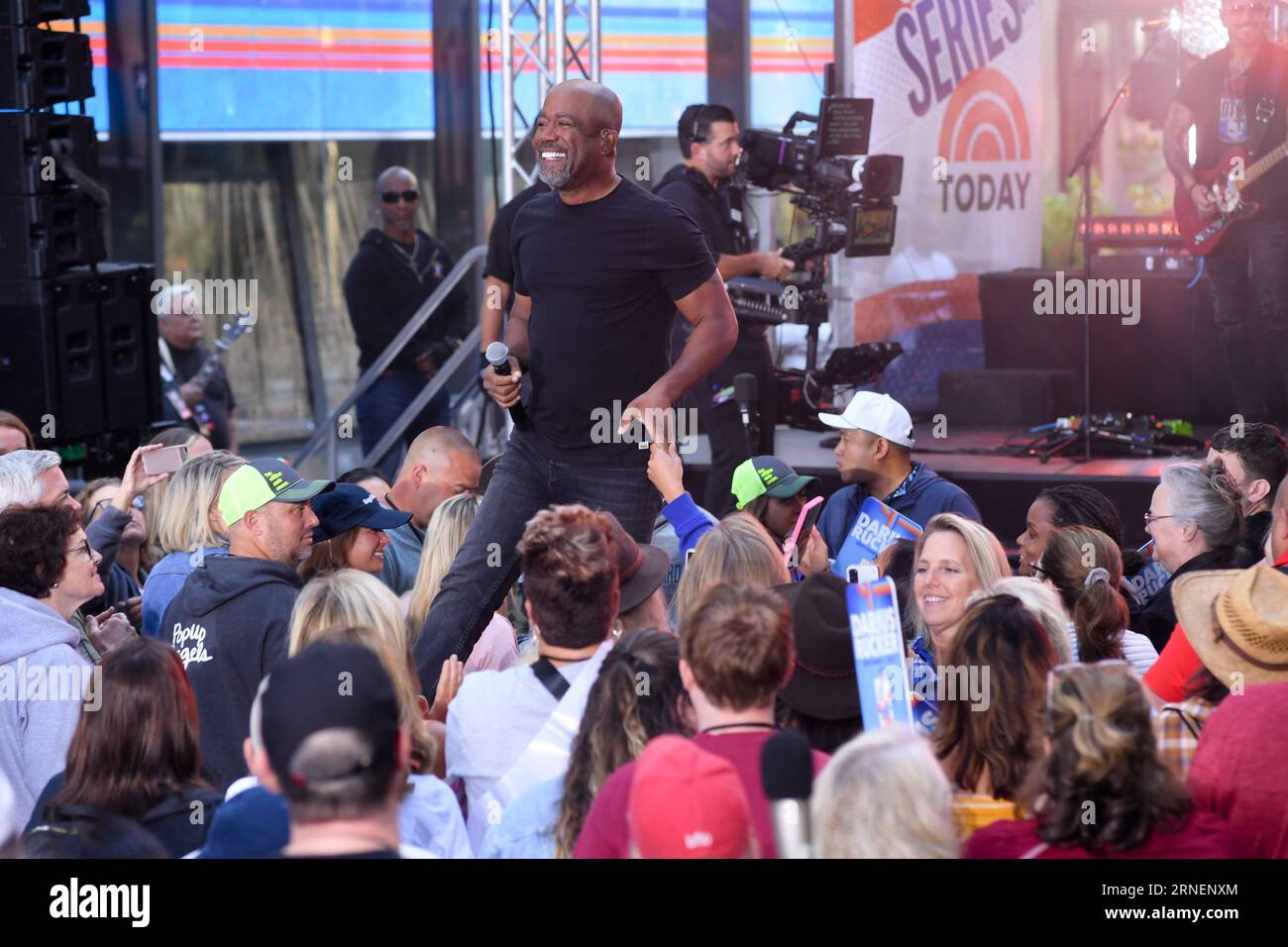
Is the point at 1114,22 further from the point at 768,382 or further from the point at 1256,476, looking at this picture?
the point at 1256,476

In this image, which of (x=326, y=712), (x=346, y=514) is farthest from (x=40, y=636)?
(x=326, y=712)

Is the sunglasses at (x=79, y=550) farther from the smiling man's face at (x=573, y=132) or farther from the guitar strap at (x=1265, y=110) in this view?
the guitar strap at (x=1265, y=110)

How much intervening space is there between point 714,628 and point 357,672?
0.64m

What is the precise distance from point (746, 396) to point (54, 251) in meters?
2.65

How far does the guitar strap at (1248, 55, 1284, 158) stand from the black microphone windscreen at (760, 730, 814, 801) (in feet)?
18.9

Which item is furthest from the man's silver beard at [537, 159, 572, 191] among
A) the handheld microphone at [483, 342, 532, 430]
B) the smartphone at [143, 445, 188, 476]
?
the smartphone at [143, 445, 188, 476]

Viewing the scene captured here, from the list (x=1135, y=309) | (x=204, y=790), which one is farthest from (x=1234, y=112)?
(x=204, y=790)

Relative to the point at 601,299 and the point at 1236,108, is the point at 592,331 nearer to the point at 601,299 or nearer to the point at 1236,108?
the point at 601,299

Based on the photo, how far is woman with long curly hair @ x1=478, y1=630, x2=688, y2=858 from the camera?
8.82 ft

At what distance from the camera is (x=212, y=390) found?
7.93 meters

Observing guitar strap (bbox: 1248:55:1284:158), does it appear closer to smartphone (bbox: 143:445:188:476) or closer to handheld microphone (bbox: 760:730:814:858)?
smartphone (bbox: 143:445:188:476)

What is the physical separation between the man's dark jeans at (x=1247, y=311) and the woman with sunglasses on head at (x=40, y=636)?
5216mm

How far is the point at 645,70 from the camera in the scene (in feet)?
35.6
